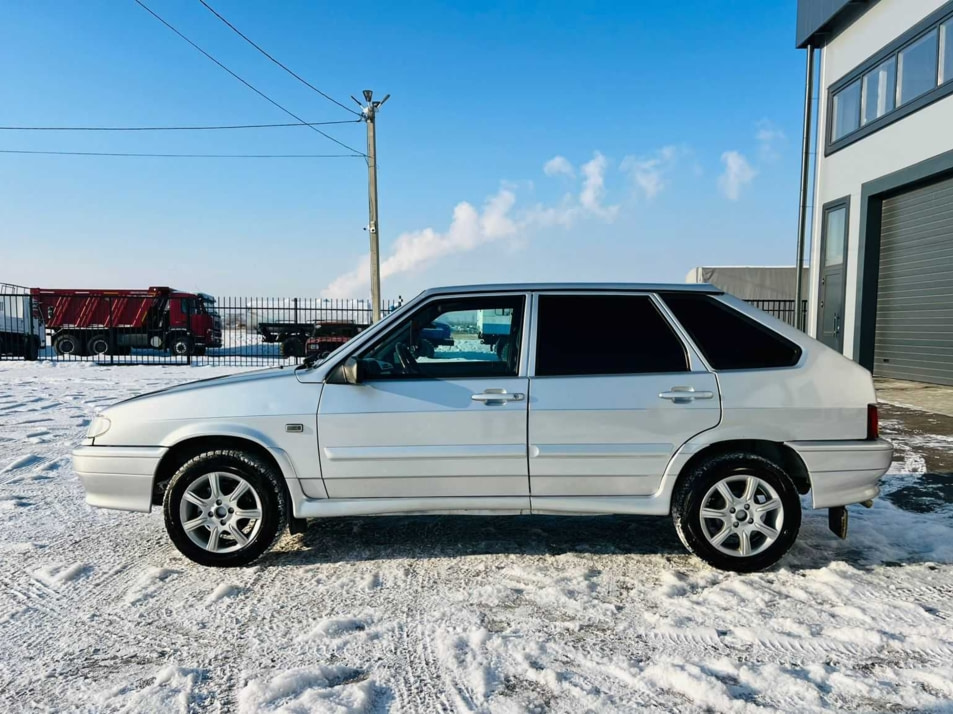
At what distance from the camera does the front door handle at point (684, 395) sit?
362 cm

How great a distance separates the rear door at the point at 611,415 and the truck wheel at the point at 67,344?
24384 millimetres

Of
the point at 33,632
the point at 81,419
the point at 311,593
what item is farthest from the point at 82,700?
the point at 81,419

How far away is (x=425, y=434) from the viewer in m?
3.62

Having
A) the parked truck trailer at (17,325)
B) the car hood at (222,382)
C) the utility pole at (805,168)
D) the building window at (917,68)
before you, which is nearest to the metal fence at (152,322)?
the parked truck trailer at (17,325)

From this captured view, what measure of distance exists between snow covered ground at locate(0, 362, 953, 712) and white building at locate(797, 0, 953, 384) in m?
9.66

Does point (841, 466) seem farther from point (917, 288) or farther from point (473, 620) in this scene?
point (917, 288)

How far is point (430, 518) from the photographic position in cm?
470

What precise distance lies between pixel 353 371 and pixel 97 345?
23.5 meters

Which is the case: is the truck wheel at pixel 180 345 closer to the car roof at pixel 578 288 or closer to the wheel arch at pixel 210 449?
the wheel arch at pixel 210 449

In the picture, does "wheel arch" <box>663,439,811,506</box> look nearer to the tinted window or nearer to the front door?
the tinted window

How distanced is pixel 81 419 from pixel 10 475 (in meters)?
3.23

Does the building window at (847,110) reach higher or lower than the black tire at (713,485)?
higher

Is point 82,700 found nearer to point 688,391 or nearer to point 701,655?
point 701,655

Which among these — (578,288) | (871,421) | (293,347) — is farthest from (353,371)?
(293,347)
